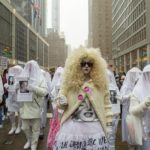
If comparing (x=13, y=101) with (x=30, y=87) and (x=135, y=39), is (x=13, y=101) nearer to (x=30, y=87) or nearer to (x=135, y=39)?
(x=30, y=87)

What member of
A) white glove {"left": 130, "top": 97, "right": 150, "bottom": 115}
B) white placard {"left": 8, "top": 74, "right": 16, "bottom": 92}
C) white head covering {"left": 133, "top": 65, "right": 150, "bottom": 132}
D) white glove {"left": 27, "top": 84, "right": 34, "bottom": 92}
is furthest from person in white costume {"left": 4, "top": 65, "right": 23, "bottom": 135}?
white glove {"left": 130, "top": 97, "right": 150, "bottom": 115}

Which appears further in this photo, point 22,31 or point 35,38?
point 35,38

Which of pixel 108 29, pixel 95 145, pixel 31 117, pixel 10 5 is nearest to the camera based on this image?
pixel 95 145

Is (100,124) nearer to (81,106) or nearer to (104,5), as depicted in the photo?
(81,106)

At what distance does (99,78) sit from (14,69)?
7.05m

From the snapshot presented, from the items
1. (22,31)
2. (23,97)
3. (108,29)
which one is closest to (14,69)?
(23,97)

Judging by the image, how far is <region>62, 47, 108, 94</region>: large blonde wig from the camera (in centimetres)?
456

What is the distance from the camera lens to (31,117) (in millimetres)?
8078

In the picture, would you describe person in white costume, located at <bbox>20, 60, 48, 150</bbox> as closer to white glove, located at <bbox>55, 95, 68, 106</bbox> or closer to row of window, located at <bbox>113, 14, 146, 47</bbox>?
white glove, located at <bbox>55, 95, 68, 106</bbox>

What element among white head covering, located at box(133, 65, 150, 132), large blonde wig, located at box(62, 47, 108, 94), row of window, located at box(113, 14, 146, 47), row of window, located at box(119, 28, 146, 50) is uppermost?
row of window, located at box(113, 14, 146, 47)

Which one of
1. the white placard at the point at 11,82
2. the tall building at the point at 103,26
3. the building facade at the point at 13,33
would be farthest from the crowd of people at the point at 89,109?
the tall building at the point at 103,26

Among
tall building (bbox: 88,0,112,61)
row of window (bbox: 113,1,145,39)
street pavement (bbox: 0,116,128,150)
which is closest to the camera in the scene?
street pavement (bbox: 0,116,128,150)

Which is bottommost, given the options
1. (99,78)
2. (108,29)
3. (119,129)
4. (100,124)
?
(119,129)

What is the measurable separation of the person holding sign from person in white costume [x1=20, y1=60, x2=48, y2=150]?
3.44 meters
